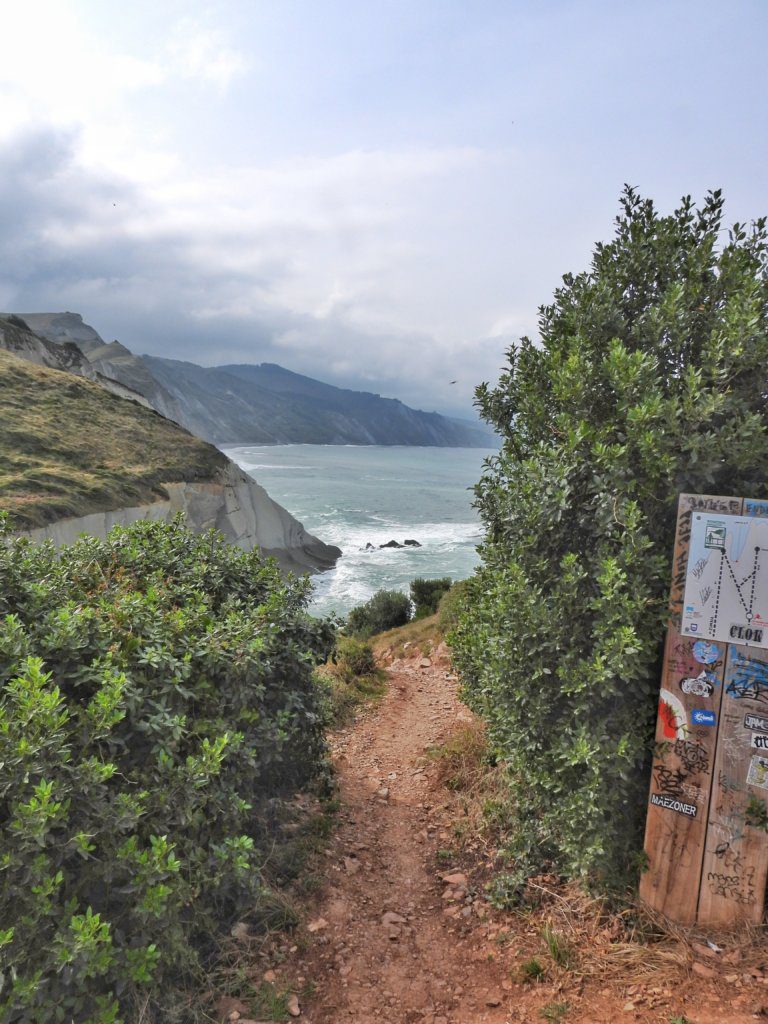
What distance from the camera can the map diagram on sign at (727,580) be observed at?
12.5 ft

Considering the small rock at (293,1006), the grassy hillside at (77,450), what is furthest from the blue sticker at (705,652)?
the grassy hillside at (77,450)

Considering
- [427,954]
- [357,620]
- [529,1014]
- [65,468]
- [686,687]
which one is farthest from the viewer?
[65,468]

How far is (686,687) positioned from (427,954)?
293cm

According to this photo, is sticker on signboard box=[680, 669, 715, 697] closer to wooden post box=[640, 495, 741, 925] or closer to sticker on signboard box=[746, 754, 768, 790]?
wooden post box=[640, 495, 741, 925]

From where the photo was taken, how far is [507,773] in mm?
5527

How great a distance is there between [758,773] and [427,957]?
288cm

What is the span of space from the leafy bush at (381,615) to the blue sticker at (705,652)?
18.7m

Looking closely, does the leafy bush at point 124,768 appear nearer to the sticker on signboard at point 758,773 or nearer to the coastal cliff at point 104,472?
the sticker on signboard at point 758,773

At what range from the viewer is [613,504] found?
4.11 metres

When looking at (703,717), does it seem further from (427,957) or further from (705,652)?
A: (427,957)

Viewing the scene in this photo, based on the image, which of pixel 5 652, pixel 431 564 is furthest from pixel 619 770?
pixel 431 564

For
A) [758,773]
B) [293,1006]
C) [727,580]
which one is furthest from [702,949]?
[293,1006]

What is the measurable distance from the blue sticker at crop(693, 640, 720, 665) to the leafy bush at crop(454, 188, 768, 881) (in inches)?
10.0

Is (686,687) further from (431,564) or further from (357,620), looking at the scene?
(431,564)
